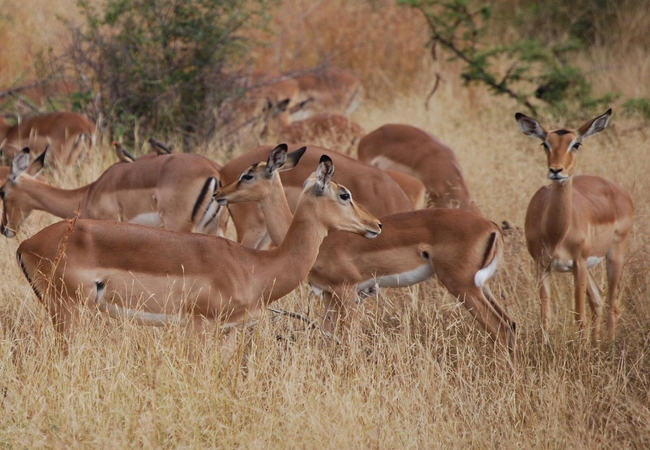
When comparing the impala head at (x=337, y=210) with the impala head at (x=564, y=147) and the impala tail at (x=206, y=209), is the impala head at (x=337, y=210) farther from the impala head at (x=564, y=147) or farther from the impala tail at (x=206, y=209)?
the impala tail at (x=206, y=209)

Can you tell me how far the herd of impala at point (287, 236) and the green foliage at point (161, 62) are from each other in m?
2.25

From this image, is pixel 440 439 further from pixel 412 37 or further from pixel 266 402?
pixel 412 37

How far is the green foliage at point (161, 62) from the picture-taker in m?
8.94

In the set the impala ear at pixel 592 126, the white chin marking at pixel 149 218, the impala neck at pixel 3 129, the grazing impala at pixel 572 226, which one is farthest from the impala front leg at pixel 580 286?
the impala neck at pixel 3 129

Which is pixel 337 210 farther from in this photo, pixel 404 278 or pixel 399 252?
pixel 404 278

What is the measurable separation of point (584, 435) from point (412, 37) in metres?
10.3

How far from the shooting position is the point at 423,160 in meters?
7.61

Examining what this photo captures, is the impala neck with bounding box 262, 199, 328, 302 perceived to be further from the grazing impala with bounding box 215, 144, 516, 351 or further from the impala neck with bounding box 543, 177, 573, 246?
the impala neck with bounding box 543, 177, 573, 246

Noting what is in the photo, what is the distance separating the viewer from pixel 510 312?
5234mm

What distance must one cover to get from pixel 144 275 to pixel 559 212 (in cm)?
227

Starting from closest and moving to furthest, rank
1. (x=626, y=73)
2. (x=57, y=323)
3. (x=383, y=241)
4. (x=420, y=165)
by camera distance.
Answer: (x=57, y=323) → (x=383, y=241) → (x=420, y=165) → (x=626, y=73)

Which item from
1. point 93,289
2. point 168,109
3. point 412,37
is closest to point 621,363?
point 93,289

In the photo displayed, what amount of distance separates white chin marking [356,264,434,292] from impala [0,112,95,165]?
12.6 feet

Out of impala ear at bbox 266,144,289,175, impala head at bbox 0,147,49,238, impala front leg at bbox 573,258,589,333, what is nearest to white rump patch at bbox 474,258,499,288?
impala front leg at bbox 573,258,589,333
